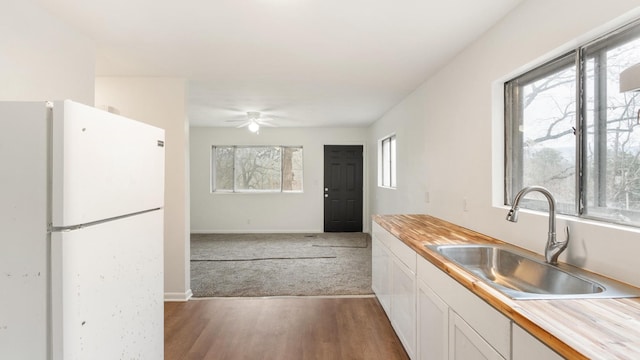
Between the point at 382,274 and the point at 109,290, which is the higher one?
the point at 109,290

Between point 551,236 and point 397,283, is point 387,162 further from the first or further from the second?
point 551,236

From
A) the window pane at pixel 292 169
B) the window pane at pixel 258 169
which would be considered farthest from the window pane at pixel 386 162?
the window pane at pixel 258 169

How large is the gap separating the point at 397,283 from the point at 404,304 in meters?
0.21

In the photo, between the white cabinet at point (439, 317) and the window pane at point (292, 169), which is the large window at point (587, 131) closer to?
the white cabinet at point (439, 317)

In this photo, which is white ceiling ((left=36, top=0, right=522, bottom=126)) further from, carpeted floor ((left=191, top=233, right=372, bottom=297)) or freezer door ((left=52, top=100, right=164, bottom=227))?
carpeted floor ((left=191, top=233, right=372, bottom=297))

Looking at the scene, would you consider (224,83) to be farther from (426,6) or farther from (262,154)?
(262,154)

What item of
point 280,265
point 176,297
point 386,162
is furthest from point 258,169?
point 176,297

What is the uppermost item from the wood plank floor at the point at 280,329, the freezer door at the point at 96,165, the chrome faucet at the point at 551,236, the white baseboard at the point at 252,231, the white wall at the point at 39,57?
the white wall at the point at 39,57

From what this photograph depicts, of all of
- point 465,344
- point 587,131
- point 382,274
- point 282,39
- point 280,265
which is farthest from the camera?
point 280,265

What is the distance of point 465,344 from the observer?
4.49 ft

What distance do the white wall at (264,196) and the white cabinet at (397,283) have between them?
13.1 ft

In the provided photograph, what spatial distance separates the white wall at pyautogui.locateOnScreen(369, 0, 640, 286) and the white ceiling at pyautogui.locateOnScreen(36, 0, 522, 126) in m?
0.20

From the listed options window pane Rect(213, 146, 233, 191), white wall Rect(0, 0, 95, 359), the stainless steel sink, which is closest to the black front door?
window pane Rect(213, 146, 233, 191)

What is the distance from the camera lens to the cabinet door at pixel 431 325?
1578 mm
